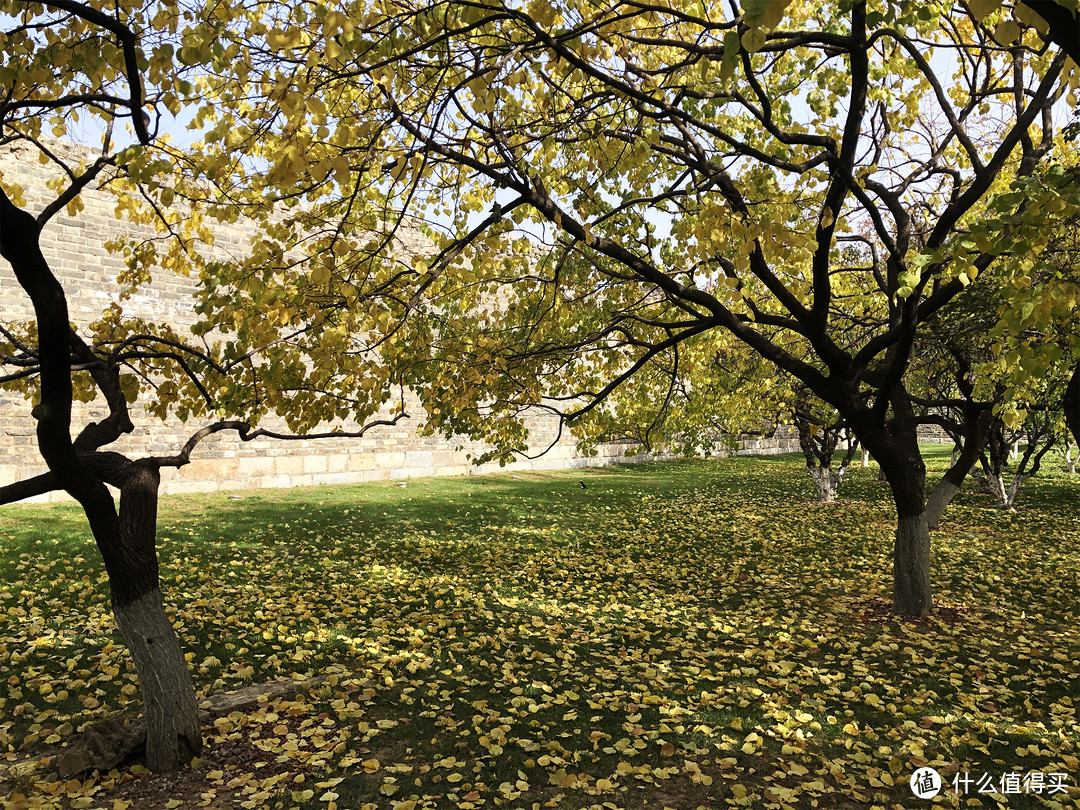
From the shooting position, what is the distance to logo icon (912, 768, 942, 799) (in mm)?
3605

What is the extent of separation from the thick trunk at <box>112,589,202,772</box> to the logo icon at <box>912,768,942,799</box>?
13.0 feet

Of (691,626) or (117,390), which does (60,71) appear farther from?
(691,626)

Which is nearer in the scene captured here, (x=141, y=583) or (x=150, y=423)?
(x=141, y=583)

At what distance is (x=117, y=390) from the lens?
13.9 feet

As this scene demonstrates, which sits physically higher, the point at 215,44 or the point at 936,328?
the point at 215,44

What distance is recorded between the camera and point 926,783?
3707 millimetres

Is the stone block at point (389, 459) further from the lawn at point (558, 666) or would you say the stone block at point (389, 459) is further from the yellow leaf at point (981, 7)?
the yellow leaf at point (981, 7)

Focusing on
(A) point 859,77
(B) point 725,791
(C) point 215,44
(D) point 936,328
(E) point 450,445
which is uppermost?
(A) point 859,77

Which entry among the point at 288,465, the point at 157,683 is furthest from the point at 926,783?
the point at 288,465

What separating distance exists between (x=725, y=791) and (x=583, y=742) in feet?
3.01

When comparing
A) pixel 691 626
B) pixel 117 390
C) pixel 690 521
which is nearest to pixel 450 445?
pixel 690 521

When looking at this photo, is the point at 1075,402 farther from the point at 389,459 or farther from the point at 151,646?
the point at 389,459

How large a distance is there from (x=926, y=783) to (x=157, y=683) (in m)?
4.22

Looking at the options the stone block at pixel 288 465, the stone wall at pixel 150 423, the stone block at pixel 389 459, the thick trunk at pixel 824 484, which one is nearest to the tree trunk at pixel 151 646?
the stone wall at pixel 150 423
